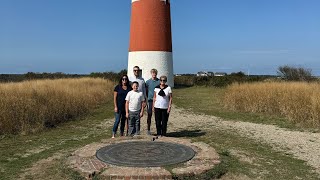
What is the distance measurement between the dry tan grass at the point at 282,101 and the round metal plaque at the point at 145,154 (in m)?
4.92

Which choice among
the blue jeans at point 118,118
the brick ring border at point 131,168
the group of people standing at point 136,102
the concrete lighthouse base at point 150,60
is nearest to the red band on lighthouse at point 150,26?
the concrete lighthouse base at point 150,60

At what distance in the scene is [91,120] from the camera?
10.7 meters

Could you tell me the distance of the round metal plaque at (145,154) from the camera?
534 cm

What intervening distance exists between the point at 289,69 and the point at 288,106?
55.6 feet

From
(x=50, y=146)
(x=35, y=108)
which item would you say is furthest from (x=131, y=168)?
(x=35, y=108)

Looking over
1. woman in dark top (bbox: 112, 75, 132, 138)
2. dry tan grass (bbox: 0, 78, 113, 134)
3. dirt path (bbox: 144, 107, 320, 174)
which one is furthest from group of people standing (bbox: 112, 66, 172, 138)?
dry tan grass (bbox: 0, 78, 113, 134)

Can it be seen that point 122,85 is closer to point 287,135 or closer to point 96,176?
point 96,176

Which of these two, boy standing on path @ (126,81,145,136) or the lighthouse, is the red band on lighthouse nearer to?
the lighthouse

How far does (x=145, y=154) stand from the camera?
5758 mm

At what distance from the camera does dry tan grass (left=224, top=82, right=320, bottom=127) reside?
9.90 meters

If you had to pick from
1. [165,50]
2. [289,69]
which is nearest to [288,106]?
[165,50]

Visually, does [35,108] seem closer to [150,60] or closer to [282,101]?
[282,101]

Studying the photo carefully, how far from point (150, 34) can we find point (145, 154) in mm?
15042

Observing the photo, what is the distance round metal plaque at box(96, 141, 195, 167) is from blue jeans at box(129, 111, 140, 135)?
0.76m
